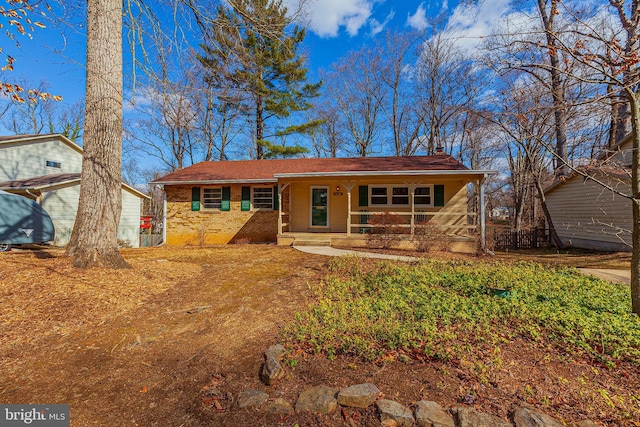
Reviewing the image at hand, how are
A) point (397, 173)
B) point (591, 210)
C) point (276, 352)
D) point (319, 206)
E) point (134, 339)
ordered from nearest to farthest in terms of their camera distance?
point (276, 352)
point (134, 339)
point (397, 173)
point (591, 210)
point (319, 206)

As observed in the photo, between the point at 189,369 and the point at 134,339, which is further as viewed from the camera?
the point at 134,339

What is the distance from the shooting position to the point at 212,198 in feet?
45.0

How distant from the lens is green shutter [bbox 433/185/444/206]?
38.7ft

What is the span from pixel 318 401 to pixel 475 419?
1115 mm

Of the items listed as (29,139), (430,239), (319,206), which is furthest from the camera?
(29,139)

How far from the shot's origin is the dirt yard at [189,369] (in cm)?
218

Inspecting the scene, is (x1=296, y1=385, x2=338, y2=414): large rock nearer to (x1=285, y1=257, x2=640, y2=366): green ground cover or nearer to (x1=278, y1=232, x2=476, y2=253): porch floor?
(x1=285, y1=257, x2=640, y2=366): green ground cover

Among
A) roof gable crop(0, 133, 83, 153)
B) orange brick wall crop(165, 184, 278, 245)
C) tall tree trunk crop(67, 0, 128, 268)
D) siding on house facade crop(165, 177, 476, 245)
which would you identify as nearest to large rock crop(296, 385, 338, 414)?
tall tree trunk crop(67, 0, 128, 268)

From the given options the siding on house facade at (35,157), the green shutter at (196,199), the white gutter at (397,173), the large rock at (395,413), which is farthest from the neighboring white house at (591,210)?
the siding on house facade at (35,157)

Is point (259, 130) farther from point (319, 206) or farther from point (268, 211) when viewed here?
point (319, 206)

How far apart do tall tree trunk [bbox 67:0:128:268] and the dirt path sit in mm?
593

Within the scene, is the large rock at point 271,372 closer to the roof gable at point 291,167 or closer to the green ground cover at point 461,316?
the green ground cover at point 461,316

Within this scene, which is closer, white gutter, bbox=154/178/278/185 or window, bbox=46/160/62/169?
white gutter, bbox=154/178/278/185

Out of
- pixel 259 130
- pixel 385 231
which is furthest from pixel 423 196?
pixel 259 130
